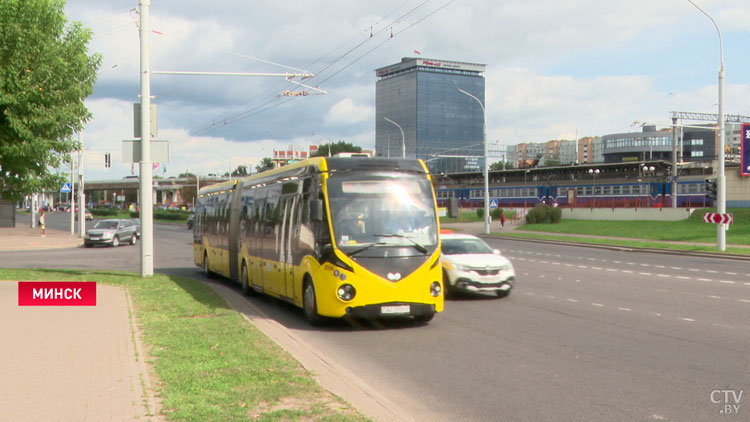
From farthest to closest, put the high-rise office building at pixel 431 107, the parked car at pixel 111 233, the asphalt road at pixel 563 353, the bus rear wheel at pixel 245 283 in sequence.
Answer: the high-rise office building at pixel 431 107
the parked car at pixel 111 233
the bus rear wheel at pixel 245 283
the asphalt road at pixel 563 353

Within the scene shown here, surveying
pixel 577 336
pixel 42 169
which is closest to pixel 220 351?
pixel 577 336

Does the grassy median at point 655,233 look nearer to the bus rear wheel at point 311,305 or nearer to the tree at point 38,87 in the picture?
the bus rear wheel at point 311,305

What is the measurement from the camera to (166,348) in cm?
870

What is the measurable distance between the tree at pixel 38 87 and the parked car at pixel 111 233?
2139 centimetres

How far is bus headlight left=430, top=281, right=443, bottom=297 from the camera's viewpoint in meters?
11.6

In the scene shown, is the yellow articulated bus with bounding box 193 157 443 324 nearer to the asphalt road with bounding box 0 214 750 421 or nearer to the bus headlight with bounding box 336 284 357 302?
the bus headlight with bounding box 336 284 357 302

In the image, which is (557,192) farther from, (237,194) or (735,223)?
(237,194)

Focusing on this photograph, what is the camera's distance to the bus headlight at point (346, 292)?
36.3 ft

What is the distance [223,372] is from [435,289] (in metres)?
4.96

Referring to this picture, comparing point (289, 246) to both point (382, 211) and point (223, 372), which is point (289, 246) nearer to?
point (382, 211)

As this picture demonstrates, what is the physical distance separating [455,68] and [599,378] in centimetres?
17894

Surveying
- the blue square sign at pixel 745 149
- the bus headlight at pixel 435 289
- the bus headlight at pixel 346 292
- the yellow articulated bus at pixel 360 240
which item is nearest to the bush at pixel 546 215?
the blue square sign at pixel 745 149
